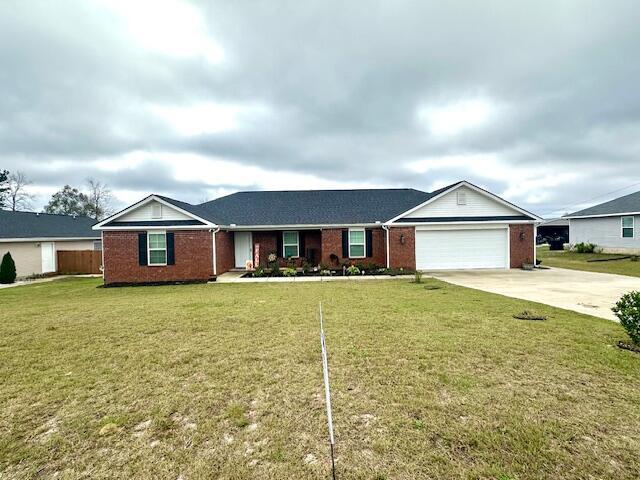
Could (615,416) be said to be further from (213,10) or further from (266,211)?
(266,211)

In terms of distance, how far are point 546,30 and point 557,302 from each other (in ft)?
33.9

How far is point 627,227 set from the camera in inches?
945

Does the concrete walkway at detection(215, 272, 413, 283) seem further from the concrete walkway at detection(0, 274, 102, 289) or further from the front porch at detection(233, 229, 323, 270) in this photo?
the concrete walkway at detection(0, 274, 102, 289)

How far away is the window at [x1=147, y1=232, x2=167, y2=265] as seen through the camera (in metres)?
15.3

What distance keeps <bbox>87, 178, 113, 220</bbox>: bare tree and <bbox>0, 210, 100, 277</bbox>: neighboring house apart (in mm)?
26497

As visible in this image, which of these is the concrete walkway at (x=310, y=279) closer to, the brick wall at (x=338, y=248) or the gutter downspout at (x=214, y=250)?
the gutter downspout at (x=214, y=250)

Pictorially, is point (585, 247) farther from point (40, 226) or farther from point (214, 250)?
point (40, 226)

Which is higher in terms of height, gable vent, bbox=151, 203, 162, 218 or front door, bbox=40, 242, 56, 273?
gable vent, bbox=151, 203, 162, 218

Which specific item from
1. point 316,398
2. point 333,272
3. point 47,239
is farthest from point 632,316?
point 47,239

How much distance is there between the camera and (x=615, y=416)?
322cm

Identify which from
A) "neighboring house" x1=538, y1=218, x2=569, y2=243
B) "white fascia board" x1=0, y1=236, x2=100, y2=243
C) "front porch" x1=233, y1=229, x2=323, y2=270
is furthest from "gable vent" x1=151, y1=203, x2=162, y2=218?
"neighboring house" x1=538, y1=218, x2=569, y2=243

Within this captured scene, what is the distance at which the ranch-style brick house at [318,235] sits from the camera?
1523 centimetres

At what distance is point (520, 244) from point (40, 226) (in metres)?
30.4

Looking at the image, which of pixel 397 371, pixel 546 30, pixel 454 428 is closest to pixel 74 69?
pixel 397 371
